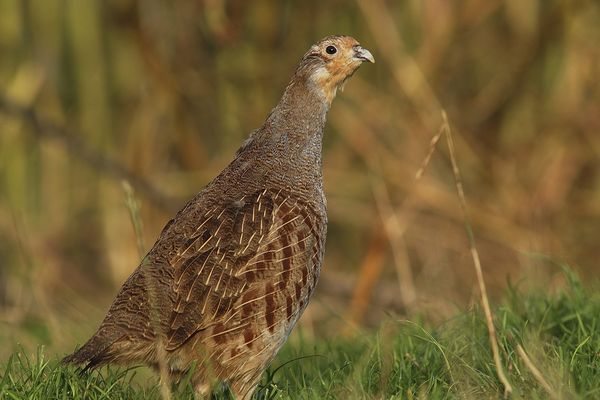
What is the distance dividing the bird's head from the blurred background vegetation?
9.75ft

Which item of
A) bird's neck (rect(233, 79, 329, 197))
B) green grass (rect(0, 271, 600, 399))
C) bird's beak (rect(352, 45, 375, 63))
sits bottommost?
green grass (rect(0, 271, 600, 399))

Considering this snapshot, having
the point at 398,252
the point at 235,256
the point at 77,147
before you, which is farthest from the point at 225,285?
the point at 77,147

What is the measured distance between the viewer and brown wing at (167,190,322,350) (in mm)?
4238

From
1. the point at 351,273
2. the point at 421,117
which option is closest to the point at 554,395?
the point at 421,117

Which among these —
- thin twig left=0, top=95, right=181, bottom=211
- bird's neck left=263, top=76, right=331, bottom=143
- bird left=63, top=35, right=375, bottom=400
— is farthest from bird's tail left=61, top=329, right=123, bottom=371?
thin twig left=0, top=95, right=181, bottom=211

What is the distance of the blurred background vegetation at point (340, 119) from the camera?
8.70 meters

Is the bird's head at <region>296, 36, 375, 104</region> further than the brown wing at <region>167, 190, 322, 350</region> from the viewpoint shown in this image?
Yes

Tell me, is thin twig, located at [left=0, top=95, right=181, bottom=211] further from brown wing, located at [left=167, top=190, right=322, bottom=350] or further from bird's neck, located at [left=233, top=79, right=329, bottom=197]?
brown wing, located at [left=167, top=190, right=322, bottom=350]

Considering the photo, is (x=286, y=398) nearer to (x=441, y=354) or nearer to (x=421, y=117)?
(x=441, y=354)

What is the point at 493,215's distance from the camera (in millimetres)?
8883

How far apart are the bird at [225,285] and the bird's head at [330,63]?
0.60 metres

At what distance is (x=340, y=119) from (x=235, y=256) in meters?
4.54

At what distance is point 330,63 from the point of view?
514cm

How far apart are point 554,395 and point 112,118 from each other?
7.77 meters
